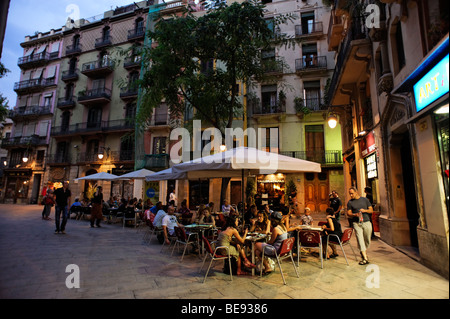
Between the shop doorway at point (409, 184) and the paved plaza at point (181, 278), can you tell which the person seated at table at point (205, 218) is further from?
the shop doorway at point (409, 184)

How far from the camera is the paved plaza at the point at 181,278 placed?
11.8ft

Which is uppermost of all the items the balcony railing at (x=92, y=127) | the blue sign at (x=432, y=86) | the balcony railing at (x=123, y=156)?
the balcony railing at (x=92, y=127)

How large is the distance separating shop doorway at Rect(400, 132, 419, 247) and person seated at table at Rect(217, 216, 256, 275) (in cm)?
518

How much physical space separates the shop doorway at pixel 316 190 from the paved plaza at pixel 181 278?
11.7m

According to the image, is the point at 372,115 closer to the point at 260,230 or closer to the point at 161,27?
the point at 260,230

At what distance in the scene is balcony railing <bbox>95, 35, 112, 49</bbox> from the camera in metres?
26.4

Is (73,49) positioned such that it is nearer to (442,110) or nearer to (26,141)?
(26,141)

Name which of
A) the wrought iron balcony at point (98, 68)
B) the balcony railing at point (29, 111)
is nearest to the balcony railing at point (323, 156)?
the wrought iron balcony at point (98, 68)

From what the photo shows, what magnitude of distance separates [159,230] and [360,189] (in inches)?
333

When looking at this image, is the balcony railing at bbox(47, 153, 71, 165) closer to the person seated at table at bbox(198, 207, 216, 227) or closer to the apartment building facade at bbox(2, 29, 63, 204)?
the apartment building facade at bbox(2, 29, 63, 204)

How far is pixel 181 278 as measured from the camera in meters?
4.40

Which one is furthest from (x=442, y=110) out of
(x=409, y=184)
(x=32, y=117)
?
(x=32, y=117)

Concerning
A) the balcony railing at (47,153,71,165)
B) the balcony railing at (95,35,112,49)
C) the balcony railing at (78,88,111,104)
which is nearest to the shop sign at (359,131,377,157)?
the balcony railing at (78,88,111,104)

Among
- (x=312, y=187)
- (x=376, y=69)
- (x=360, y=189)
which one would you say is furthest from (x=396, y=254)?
(x=312, y=187)
